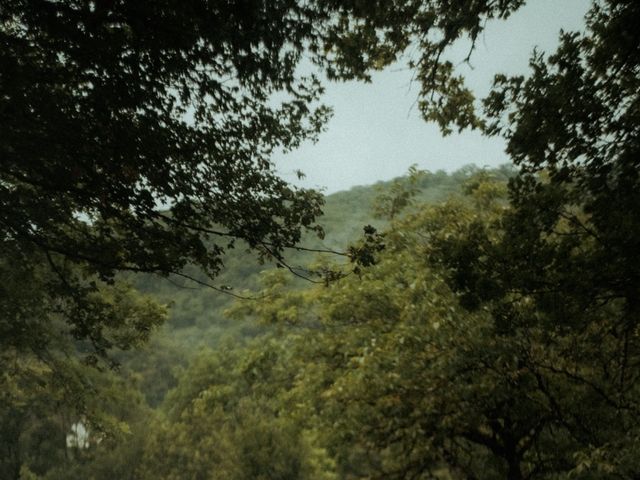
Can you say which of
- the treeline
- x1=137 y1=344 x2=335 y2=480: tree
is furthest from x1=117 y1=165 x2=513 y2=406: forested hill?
x1=137 y1=344 x2=335 y2=480: tree

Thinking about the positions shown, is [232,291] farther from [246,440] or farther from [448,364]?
[448,364]

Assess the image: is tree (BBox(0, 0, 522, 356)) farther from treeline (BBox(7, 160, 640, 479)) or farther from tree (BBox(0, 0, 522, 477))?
treeline (BBox(7, 160, 640, 479))

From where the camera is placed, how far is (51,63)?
488cm

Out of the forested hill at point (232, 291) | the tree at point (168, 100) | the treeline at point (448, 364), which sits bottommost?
the treeline at point (448, 364)

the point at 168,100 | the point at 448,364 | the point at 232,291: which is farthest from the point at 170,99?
the point at 232,291

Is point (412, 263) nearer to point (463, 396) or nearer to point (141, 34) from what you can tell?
point (463, 396)

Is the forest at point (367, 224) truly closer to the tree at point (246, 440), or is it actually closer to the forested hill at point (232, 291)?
the forested hill at point (232, 291)

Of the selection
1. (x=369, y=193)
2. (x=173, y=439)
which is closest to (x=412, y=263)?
(x=173, y=439)

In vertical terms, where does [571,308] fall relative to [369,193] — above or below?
below

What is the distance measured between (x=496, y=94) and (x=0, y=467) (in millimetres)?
24361

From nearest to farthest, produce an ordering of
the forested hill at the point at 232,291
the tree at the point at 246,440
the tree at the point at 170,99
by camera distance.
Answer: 1. the tree at the point at 170,99
2. the tree at the point at 246,440
3. the forested hill at the point at 232,291

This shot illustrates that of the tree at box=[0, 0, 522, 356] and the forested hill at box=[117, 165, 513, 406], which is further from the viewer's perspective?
the forested hill at box=[117, 165, 513, 406]

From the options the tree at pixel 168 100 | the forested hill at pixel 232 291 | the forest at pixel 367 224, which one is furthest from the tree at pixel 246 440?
the tree at pixel 168 100

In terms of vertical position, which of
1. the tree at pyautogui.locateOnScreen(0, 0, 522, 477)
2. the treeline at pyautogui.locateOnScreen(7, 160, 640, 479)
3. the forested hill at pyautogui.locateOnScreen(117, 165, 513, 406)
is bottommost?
the treeline at pyautogui.locateOnScreen(7, 160, 640, 479)
